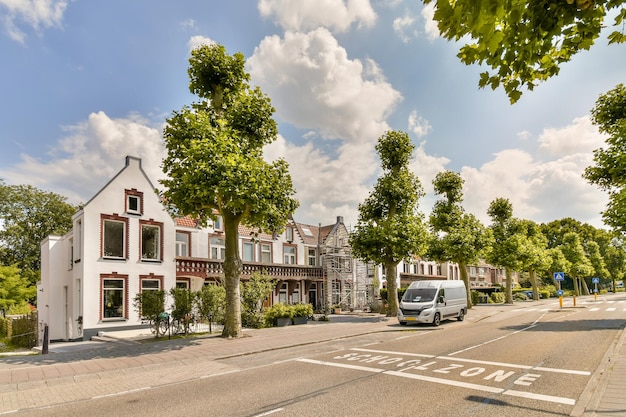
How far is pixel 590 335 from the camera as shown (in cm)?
1727

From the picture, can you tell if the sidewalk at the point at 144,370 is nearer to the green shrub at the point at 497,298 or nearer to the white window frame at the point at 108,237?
the white window frame at the point at 108,237

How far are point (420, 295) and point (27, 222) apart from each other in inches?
1886

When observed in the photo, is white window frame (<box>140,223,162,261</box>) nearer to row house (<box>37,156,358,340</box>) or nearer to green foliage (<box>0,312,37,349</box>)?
row house (<box>37,156,358,340</box>)

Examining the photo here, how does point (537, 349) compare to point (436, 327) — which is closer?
point (537, 349)

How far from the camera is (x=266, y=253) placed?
3484 centimetres

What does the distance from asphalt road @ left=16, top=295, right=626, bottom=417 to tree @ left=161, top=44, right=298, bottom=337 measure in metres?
5.74

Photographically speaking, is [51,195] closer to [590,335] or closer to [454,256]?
[454,256]

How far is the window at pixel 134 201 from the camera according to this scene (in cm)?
2430

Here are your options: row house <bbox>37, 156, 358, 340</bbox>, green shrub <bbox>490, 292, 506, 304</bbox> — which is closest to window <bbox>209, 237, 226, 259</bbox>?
row house <bbox>37, 156, 358, 340</bbox>

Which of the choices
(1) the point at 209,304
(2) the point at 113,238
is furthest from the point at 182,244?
(1) the point at 209,304

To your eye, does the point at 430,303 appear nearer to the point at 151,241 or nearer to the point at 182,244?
the point at 151,241

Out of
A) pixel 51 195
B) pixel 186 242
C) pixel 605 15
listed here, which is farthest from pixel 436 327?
pixel 51 195

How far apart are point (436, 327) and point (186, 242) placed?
18.1 metres

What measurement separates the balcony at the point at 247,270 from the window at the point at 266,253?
227cm
